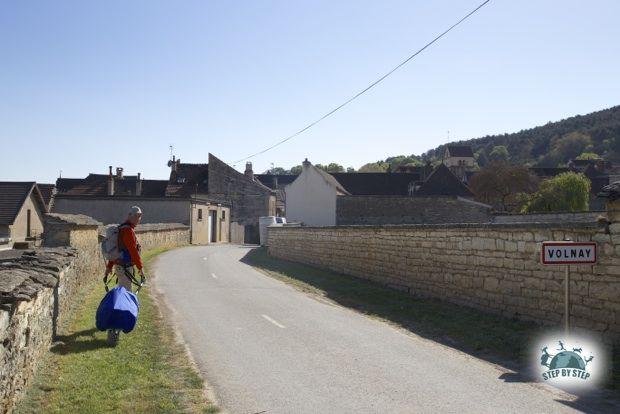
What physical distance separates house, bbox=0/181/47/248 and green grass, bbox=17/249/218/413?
38.5 metres

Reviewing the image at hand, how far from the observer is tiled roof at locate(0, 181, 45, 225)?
44844 mm

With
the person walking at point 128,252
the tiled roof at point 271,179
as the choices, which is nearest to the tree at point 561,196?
the person walking at point 128,252

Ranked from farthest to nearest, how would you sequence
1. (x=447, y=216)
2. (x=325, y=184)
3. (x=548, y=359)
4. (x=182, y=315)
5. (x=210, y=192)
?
(x=210, y=192), (x=325, y=184), (x=447, y=216), (x=182, y=315), (x=548, y=359)

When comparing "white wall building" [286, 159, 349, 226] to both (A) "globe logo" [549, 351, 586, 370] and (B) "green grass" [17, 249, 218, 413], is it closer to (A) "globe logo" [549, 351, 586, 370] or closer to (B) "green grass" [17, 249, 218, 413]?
(B) "green grass" [17, 249, 218, 413]

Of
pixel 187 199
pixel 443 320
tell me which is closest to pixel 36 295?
pixel 443 320

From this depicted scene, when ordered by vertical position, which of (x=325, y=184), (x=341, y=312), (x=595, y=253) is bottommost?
(x=341, y=312)

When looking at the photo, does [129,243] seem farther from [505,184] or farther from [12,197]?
[505,184]

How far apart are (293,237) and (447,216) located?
77.6 ft

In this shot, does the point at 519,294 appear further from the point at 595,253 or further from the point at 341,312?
the point at 341,312

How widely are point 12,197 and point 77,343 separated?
140 feet

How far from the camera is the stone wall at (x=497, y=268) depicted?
31.7ft

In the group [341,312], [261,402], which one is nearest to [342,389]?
[261,402]

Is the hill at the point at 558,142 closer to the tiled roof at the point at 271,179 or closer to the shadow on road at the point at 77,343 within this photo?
the tiled roof at the point at 271,179

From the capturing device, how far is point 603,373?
8086mm
